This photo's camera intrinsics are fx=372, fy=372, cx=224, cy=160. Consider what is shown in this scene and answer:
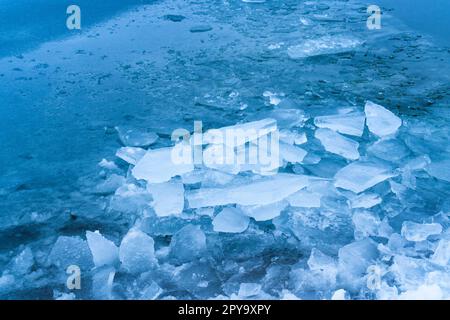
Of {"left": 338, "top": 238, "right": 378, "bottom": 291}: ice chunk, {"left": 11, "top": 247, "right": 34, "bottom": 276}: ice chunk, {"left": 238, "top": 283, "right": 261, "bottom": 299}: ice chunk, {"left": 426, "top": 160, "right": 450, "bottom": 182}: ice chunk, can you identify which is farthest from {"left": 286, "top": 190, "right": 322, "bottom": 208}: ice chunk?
{"left": 11, "top": 247, "right": 34, "bottom": 276}: ice chunk

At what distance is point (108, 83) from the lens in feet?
9.05

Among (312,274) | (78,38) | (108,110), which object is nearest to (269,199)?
(312,274)

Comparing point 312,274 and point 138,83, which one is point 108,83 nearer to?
point 138,83

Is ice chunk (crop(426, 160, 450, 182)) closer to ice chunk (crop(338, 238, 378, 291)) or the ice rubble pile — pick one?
the ice rubble pile

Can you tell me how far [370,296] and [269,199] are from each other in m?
0.59

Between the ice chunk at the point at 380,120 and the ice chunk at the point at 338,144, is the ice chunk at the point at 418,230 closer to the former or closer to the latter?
the ice chunk at the point at 338,144

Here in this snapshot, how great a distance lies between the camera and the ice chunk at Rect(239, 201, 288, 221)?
1696 mm

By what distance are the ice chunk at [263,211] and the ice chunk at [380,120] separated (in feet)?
2.82

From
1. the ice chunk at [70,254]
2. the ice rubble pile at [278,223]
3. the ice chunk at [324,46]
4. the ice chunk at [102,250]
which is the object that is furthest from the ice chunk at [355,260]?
the ice chunk at [324,46]

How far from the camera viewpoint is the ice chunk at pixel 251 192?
1745 mm

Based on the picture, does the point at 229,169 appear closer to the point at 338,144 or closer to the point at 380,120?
the point at 338,144

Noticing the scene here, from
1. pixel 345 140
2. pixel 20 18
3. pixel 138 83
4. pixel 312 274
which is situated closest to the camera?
pixel 312 274

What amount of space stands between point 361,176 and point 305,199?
0.34 meters

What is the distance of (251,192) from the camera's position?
1.77 meters
